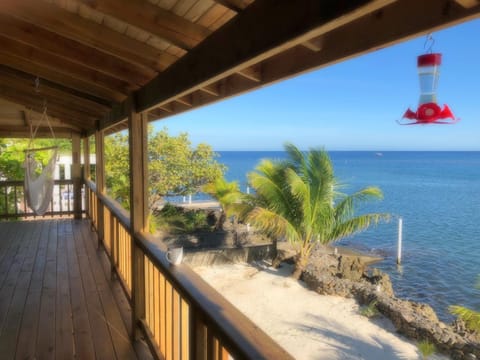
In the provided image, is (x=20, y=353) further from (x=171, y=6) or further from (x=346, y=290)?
(x=346, y=290)

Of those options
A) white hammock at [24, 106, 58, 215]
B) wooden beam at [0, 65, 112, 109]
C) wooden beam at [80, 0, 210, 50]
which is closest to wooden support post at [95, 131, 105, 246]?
white hammock at [24, 106, 58, 215]

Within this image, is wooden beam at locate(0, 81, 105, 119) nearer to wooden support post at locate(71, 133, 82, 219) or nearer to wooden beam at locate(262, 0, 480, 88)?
wooden support post at locate(71, 133, 82, 219)

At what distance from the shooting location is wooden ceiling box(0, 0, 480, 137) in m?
0.88

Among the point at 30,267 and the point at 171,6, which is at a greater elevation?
the point at 171,6

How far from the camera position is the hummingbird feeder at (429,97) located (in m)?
1.60

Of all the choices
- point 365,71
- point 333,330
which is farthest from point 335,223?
point 365,71

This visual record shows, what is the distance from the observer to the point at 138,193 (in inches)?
116

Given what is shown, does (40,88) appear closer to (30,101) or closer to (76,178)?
(30,101)

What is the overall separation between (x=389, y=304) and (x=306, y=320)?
1.69 meters

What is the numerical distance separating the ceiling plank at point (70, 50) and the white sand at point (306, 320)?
526 cm

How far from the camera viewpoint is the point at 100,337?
2910 mm

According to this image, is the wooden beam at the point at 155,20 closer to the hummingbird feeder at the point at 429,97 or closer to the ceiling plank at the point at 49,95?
the hummingbird feeder at the point at 429,97

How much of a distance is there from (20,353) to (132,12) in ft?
8.08

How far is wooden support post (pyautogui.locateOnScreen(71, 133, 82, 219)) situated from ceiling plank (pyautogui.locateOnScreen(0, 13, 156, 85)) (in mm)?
5669
